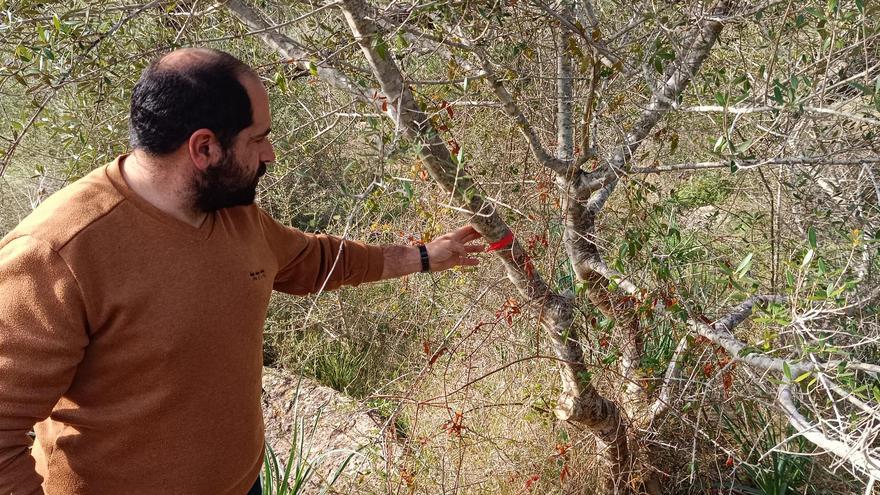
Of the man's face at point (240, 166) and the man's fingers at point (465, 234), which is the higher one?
the man's face at point (240, 166)

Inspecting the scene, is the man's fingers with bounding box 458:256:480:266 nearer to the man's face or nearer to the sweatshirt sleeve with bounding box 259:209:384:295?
the sweatshirt sleeve with bounding box 259:209:384:295

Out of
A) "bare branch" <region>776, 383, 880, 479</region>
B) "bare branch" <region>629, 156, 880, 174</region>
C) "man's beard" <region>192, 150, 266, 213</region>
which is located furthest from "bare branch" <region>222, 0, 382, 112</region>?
"bare branch" <region>776, 383, 880, 479</region>

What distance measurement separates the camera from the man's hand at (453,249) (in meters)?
2.77

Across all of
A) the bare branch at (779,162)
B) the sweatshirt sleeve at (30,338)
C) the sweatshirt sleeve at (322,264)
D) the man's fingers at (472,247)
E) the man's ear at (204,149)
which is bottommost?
the man's fingers at (472,247)

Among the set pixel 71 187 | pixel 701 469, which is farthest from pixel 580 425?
pixel 71 187

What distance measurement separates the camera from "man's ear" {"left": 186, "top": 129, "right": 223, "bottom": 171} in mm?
1982

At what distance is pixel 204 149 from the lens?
202 centimetres

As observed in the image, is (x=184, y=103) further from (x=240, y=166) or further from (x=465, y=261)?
(x=465, y=261)

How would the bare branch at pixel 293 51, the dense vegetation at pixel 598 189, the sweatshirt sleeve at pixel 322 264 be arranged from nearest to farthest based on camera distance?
1. the dense vegetation at pixel 598 189
2. the bare branch at pixel 293 51
3. the sweatshirt sleeve at pixel 322 264

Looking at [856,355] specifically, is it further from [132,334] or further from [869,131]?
[132,334]

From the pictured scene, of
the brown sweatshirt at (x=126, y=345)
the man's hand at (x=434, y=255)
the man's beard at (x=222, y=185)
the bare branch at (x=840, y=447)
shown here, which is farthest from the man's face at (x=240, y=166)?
the bare branch at (x=840, y=447)

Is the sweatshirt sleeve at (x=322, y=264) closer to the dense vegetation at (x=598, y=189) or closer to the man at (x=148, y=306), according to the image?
the dense vegetation at (x=598, y=189)

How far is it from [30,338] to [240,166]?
2.14 feet

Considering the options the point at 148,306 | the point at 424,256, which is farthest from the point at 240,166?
the point at 424,256
